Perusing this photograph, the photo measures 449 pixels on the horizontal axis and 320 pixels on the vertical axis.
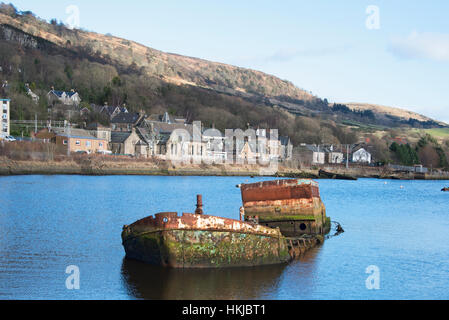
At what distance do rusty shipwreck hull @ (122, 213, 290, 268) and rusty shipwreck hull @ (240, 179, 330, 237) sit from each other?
17.3ft

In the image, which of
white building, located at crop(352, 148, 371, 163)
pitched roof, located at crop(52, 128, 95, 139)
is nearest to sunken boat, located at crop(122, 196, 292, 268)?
pitched roof, located at crop(52, 128, 95, 139)

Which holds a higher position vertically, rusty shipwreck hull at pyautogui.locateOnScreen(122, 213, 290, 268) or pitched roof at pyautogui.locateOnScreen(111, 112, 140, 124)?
pitched roof at pyautogui.locateOnScreen(111, 112, 140, 124)

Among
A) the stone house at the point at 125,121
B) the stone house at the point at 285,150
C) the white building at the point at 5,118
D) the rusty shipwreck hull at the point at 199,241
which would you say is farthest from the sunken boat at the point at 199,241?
the stone house at the point at 285,150

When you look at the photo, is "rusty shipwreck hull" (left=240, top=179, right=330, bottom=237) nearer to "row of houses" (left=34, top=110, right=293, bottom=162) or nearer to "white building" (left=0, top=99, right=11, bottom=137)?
"row of houses" (left=34, top=110, right=293, bottom=162)

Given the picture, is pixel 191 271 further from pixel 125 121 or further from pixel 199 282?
pixel 125 121

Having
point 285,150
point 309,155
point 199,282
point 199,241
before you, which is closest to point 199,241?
point 199,241

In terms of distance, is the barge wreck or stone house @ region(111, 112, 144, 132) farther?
stone house @ region(111, 112, 144, 132)

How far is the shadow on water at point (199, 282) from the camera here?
56.7ft

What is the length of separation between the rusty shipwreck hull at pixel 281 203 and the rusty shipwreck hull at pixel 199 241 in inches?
208

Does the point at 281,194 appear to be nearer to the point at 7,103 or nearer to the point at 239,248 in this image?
the point at 239,248

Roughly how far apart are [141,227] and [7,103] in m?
84.2

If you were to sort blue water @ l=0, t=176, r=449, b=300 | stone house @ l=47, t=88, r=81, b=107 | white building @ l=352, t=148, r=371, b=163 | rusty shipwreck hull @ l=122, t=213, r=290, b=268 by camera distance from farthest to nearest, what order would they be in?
white building @ l=352, t=148, r=371, b=163 → stone house @ l=47, t=88, r=81, b=107 → rusty shipwreck hull @ l=122, t=213, r=290, b=268 → blue water @ l=0, t=176, r=449, b=300

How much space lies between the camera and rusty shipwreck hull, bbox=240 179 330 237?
26016 mm

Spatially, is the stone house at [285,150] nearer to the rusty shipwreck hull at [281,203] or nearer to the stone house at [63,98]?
the stone house at [63,98]
